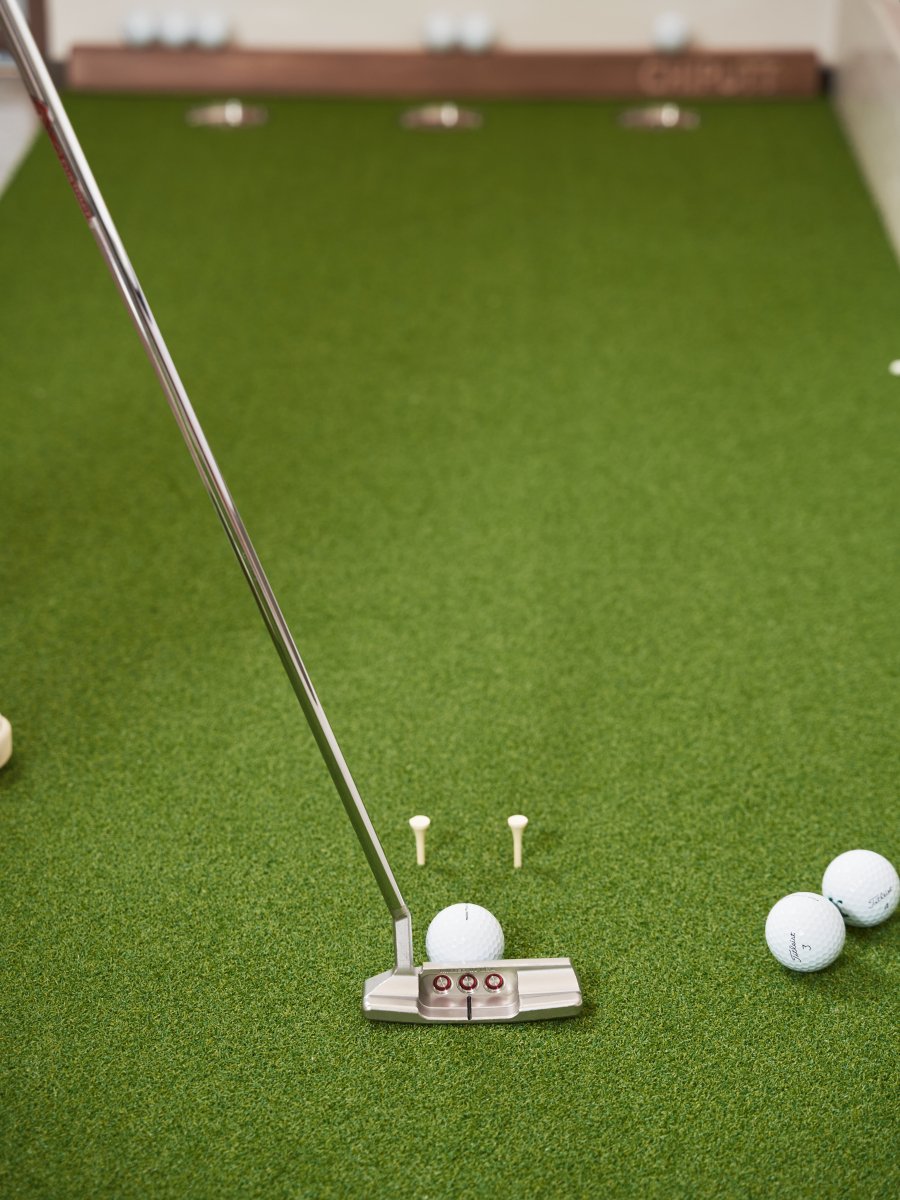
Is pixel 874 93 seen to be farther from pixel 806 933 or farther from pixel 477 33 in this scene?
pixel 806 933

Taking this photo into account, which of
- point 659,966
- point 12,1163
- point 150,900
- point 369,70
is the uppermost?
point 369,70

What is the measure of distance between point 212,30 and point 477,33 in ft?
3.38

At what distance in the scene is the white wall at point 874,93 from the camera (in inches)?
154

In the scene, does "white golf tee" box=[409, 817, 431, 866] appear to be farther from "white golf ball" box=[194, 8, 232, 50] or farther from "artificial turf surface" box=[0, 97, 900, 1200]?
"white golf ball" box=[194, 8, 232, 50]

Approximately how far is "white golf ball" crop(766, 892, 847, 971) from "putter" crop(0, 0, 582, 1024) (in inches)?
11.0

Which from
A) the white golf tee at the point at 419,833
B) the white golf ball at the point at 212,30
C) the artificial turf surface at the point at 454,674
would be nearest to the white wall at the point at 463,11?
the white golf ball at the point at 212,30

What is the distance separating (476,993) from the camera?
5.60 ft

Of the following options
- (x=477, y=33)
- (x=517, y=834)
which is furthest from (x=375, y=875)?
(x=477, y=33)

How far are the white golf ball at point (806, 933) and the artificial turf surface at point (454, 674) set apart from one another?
44 millimetres

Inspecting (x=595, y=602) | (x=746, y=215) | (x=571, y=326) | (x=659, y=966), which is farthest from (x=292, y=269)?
(x=659, y=966)

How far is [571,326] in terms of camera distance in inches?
139

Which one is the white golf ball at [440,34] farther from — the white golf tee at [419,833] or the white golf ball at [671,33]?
the white golf tee at [419,833]

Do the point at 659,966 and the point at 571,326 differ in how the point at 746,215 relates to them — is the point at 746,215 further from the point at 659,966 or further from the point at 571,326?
the point at 659,966

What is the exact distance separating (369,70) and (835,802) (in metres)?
3.99
